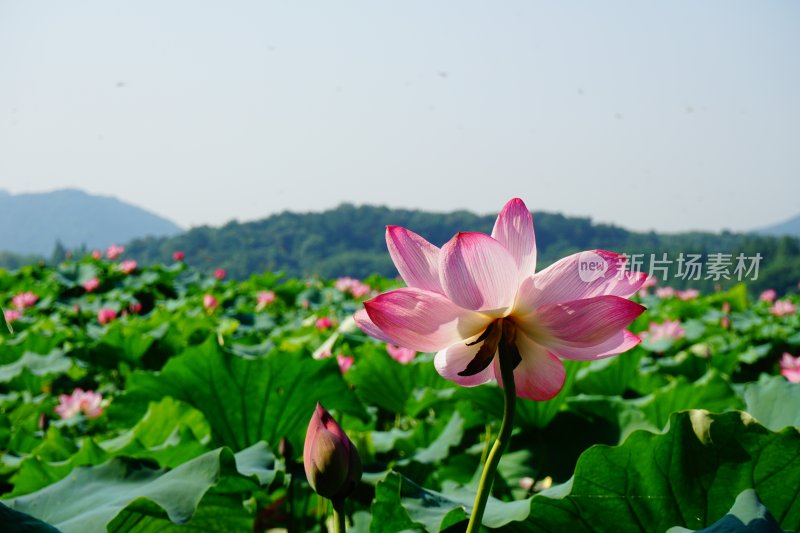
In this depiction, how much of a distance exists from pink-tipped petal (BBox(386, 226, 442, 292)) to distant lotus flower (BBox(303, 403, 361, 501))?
0.17 meters

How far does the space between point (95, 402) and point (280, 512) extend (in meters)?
0.87

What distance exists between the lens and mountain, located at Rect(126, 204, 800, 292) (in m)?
23.9

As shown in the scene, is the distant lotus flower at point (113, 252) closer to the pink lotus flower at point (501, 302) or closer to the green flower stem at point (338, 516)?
the green flower stem at point (338, 516)

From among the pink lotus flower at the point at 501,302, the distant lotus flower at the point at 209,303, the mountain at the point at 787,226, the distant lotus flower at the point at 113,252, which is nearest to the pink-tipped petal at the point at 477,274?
the pink lotus flower at the point at 501,302

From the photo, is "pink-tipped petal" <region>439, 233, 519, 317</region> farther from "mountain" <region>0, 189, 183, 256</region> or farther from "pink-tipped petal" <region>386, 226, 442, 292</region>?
"mountain" <region>0, 189, 183, 256</region>

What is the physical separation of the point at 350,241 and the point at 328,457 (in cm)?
4068

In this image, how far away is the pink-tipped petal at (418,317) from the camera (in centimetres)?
58

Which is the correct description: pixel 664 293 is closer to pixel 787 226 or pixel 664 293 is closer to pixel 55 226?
pixel 55 226

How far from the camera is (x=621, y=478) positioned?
30.1 inches

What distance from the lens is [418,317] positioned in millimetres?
589

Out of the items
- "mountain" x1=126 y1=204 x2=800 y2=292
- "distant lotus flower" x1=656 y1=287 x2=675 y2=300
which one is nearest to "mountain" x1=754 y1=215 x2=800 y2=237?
"mountain" x1=126 y1=204 x2=800 y2=292

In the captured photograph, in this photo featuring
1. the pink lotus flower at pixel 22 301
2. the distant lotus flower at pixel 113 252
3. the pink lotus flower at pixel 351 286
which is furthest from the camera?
the distant lotus flower at pixel 113 252

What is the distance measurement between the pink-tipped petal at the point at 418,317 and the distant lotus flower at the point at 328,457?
0.44ft

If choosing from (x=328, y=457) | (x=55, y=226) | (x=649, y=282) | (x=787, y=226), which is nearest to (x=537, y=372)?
(x=328, y=457)
